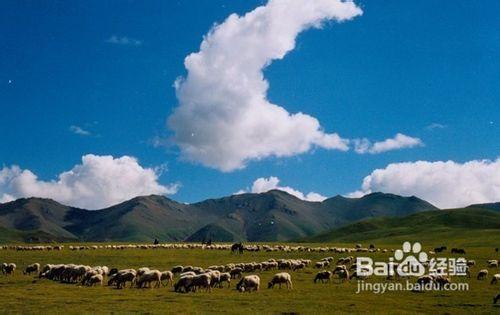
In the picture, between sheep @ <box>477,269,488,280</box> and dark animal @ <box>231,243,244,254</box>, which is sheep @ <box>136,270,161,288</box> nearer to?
sheep @ <box>477,269,488,280</box>

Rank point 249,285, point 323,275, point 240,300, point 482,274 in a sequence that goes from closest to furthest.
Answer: point 240,300 < point 249,285 < point 323,275 < point 482,274

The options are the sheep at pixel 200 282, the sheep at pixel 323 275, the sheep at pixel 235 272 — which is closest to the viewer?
the sheep at pixel 200 282

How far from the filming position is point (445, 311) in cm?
2972

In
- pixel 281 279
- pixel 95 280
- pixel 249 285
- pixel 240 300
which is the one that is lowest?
pixel 240 300

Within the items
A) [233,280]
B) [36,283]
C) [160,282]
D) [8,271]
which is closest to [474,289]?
[233,280]

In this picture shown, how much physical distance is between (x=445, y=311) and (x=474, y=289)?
1181 centimetres

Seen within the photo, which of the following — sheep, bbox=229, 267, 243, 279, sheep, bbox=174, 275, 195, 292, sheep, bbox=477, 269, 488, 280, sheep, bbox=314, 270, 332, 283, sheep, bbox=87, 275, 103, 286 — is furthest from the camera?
sheep, bbox=477, 269, 488, 280

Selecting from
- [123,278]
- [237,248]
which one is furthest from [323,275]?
[237,248]

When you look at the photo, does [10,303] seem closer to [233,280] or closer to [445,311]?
[233,280]

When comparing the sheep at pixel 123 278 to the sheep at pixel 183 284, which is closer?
the sheep at pixel 183 284

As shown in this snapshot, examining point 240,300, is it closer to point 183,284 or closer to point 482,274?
point 183,284

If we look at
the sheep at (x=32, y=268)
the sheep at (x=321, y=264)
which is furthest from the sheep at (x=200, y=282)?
the sheep at (x=321, y=264)

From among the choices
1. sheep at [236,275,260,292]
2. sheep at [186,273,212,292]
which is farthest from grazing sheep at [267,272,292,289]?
sheep at [186,273,212,292]

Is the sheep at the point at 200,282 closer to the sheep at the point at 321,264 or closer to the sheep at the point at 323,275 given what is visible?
the sheep at the point at 323,275
